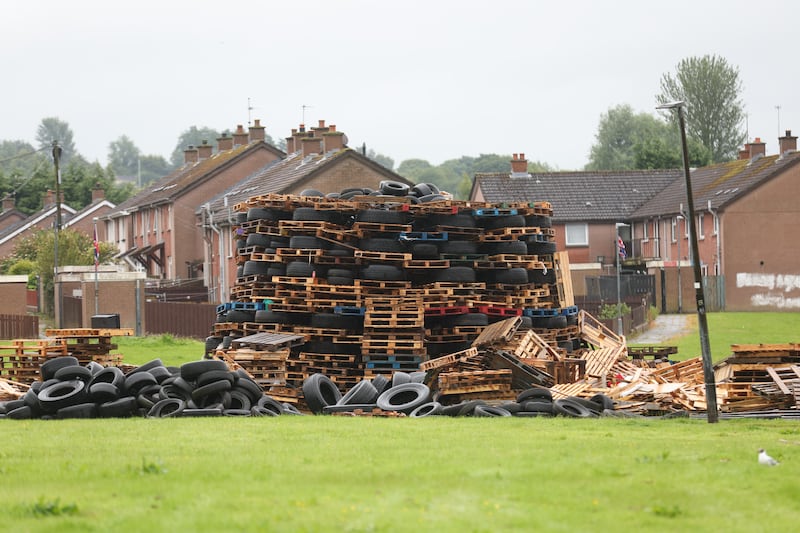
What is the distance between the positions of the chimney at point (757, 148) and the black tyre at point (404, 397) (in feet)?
160

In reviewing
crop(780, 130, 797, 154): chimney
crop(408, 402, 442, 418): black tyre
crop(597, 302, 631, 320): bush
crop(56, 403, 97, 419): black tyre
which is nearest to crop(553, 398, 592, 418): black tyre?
crop(408, 402, 442, 418): black tyre

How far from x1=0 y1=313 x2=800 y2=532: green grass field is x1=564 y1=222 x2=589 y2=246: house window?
50.7m

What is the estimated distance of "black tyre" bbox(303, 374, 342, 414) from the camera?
2214 cm

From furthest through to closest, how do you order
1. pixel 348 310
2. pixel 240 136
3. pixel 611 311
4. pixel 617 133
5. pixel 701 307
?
pixel 617 133 < pixel 240 136 < pixel 611 311 < pixel 348 310 < pixel 701 307

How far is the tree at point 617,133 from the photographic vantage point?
5138 inches

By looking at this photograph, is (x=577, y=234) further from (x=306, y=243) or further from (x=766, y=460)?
(x=766, y=460)

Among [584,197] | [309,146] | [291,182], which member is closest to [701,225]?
[584,197]

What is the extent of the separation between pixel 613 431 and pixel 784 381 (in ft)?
19.2

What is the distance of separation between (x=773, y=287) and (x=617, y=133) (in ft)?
242

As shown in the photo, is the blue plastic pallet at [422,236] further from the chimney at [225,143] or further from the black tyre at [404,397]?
the chimney at [225,143]

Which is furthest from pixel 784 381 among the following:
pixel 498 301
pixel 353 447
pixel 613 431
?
pixel 353 447

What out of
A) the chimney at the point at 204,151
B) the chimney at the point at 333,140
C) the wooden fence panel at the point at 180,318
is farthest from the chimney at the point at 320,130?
the wooden fence panel at the point at 180,318

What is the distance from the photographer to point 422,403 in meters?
21.7

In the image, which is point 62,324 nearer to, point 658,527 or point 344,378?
point 344,378
